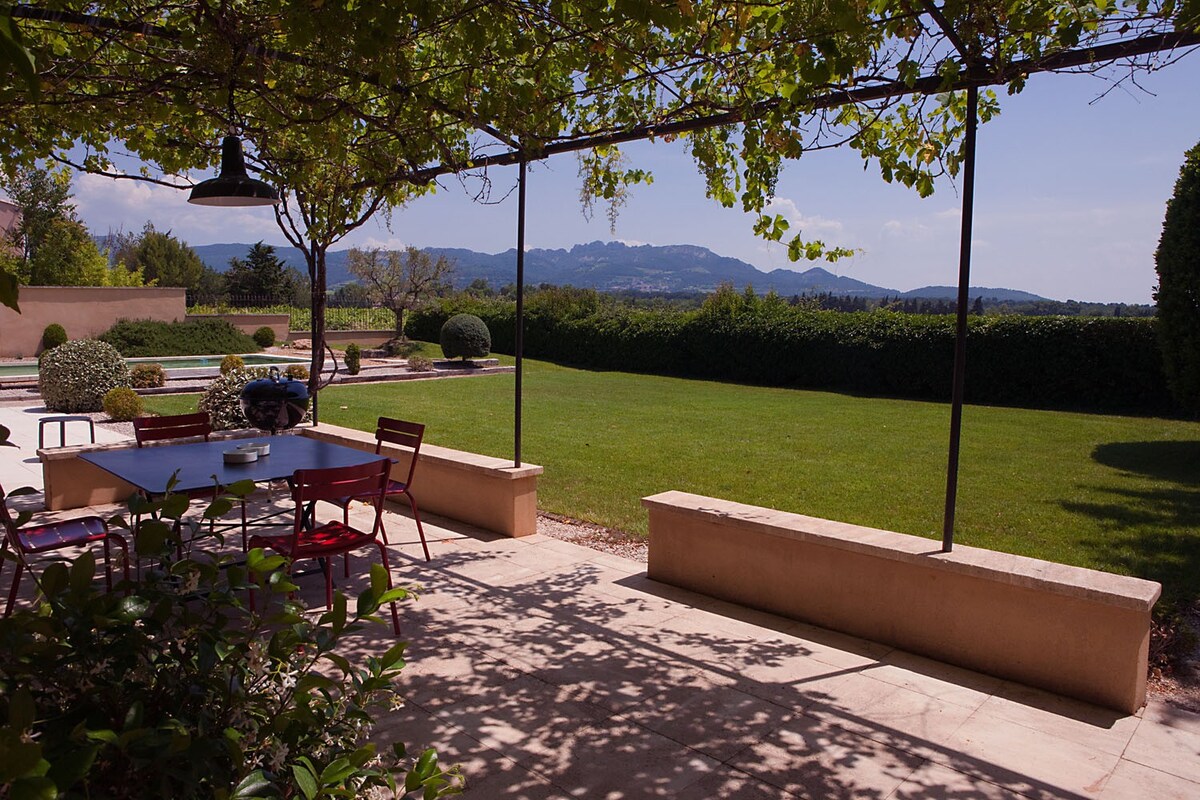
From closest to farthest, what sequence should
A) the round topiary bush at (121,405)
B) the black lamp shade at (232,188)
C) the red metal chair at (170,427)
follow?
the black lamp shade at (232,188)
the red metal chair at (170,427)
the round topiary bush at (121,405)

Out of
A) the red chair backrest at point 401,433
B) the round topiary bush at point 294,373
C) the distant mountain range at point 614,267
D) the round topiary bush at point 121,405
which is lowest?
the round topiary bush at point 121,405

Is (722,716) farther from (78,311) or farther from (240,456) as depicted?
(78,311)

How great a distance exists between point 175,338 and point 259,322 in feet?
13.7

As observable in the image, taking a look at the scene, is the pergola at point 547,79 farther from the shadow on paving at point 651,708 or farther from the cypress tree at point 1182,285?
the cypress tree at point 1182,285

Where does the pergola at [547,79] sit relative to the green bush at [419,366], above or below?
above

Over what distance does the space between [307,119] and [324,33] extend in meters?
Answer: 1.39

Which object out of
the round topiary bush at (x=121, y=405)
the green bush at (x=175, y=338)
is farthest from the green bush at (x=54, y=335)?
the round topiary bush at (x=121, y=405)

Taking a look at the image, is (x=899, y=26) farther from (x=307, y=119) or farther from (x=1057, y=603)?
(x=307, y=119)

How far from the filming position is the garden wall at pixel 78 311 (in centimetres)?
2086

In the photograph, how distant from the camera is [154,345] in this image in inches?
882

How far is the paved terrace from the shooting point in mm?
2787

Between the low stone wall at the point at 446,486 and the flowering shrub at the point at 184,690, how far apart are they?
176 inches

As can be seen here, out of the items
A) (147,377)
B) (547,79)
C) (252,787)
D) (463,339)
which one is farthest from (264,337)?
(252,787)

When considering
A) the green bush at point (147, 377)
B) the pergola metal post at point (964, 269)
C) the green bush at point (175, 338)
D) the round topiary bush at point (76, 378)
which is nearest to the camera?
the pergola metal post at point (964, 269)
